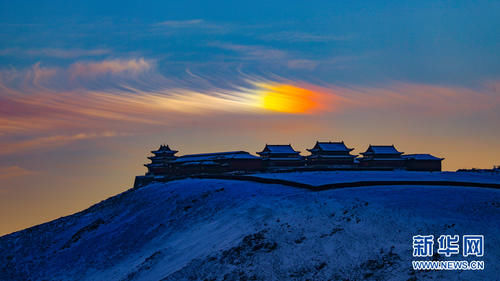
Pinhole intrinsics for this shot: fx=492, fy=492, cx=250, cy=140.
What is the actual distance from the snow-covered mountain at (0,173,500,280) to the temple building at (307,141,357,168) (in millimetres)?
40624

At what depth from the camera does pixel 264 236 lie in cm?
2639

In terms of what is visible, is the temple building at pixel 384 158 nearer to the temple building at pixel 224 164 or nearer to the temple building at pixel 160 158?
the temple building at pixel 224 164

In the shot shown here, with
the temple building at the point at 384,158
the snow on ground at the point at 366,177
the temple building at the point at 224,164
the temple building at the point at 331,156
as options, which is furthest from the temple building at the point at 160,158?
the snow on ground at the point at 366,177

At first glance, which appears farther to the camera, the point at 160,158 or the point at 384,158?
the point at 160,158

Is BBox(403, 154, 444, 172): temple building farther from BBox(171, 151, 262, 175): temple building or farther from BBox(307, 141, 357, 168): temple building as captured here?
BBox(171, 151, 262, 175): temple building

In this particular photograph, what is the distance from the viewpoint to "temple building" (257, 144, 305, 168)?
82625mm

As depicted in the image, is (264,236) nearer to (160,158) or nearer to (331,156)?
(331,156)

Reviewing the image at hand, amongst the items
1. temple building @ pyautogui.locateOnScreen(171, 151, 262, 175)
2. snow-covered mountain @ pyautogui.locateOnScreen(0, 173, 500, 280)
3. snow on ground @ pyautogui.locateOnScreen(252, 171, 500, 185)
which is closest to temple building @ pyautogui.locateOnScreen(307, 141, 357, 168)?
temple building @ pyautogui.locateOnScreen(171, 151, 262, 175)

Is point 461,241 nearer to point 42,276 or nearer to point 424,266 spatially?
point 424,266

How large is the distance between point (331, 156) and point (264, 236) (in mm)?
58694

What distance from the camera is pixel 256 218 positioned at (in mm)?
30125

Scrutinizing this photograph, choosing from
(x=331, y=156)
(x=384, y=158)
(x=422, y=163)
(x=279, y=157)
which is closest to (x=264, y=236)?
(x=279, y=157)

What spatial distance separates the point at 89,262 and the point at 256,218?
13913 millimetres

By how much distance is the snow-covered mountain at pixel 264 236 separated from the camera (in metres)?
22.9
